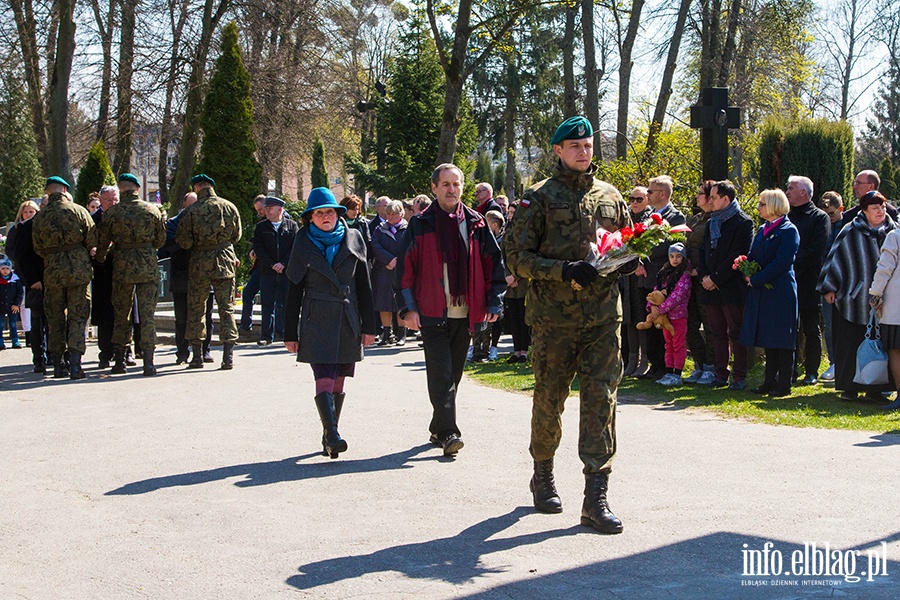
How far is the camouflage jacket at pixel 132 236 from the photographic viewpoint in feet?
40.1

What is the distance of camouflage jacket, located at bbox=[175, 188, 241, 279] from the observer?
12688 millimetres

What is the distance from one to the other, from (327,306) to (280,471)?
125 cm

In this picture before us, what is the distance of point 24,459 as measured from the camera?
774 centimetres

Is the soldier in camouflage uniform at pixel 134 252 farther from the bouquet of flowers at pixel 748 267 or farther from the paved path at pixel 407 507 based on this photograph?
the bouquet of flowers at pixel 748 267

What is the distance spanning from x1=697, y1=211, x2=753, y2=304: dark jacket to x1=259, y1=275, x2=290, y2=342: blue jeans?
6.96m

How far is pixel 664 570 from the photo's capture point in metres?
4.82

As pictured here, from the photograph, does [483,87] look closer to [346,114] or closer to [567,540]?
[346,114]

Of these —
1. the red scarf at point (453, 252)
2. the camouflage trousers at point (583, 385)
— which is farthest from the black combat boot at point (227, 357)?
the camouflage trousers at point (583, 385)

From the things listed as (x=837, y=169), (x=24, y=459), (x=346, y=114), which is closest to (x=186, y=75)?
(x=346, y=114)

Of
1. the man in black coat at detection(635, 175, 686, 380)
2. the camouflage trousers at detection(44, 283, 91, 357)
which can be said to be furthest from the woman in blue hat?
the camouflage trousers at detection(44, 283, 91, 357)

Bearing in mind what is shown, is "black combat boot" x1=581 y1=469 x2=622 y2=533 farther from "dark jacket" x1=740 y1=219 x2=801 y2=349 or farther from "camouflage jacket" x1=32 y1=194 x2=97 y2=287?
"camouflage jacket" x1=32 y1=194 x2=97 y2=287

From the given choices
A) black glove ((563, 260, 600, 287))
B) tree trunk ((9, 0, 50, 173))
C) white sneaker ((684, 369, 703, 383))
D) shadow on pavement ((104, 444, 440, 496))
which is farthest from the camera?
tree trunk ((9, 0, 50, 173))

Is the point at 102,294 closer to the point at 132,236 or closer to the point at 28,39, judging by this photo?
the point at 132,236

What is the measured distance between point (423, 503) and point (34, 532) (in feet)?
7.05
